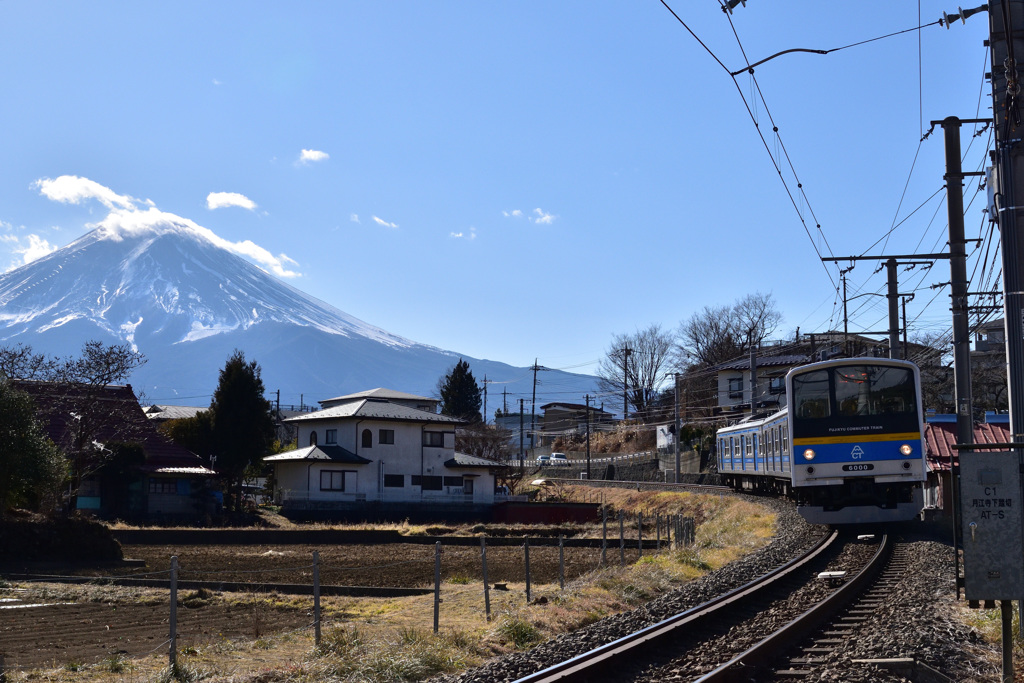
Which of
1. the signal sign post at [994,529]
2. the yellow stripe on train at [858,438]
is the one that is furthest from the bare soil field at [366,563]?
the signal sign post at [994,529]

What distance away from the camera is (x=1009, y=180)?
28.0 feet

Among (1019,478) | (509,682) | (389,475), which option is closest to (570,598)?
(509,682)

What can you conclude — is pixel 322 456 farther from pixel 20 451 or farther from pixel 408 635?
pixel 408 635

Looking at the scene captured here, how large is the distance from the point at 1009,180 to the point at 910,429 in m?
10.4

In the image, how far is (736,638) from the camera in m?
9.52

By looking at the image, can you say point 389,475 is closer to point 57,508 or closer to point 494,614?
point 57,508

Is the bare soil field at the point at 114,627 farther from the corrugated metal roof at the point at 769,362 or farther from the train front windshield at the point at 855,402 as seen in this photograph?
the corrugated metal roof at the point at 769,362

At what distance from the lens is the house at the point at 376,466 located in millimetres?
41562

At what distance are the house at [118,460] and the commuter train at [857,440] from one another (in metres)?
26.6

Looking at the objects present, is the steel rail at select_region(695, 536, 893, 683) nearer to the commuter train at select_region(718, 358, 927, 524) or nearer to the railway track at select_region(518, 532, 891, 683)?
the railway track at select_region(518, 532, 891, 683)

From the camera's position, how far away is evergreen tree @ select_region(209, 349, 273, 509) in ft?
142

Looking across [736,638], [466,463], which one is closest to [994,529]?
[736,638]

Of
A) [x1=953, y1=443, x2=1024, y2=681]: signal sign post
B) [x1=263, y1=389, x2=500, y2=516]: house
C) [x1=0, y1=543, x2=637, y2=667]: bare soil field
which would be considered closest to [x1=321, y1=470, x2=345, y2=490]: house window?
[x1=263, y1=389, x2=500, y2=516]: house

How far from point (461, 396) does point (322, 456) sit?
36.5m
